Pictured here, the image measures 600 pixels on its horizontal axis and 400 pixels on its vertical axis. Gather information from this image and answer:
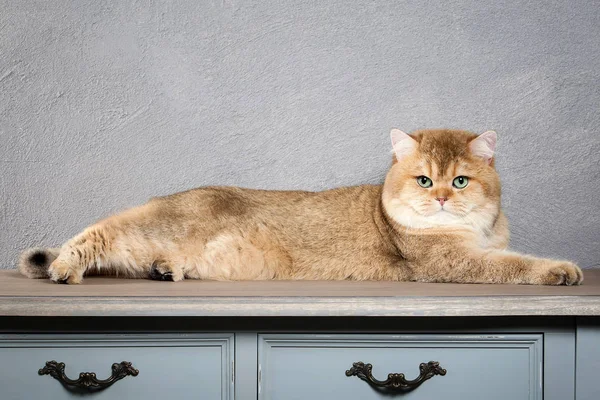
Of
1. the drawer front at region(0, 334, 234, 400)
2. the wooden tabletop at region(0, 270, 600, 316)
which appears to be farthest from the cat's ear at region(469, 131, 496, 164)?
the drawer front at region(0, 334, 234, 400)

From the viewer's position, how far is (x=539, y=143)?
204 cm

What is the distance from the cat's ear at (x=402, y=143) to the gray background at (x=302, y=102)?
0.27 meters

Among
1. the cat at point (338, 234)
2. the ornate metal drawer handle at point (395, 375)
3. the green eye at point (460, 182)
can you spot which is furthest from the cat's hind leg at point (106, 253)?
the green eye at point (460, 182)

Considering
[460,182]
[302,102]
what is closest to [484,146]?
[460,182]

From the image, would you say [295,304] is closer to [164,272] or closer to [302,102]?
[164,272]

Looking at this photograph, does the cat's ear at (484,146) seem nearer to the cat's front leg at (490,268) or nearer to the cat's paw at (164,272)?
the cat's front leg at (490,268)

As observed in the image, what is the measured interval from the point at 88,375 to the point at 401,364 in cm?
66

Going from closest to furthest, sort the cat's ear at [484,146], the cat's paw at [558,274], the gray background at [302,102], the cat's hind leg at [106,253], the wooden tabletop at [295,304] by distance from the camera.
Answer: the wooden tabletop at [295,304] < the cat's paw at [558,274] < the cat's hind leg at [106,253] < the cat's ear at [484,146] < the gray background at [302,102]

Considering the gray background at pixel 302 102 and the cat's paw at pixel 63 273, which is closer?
the cat's paw at pixel 63 273

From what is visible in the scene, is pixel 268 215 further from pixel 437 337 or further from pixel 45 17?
pixel 45 17

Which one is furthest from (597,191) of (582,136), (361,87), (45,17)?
(45,17)

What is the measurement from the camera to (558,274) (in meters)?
1.50

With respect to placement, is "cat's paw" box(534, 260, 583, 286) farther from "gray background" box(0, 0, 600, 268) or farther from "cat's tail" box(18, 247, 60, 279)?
"cat's tail" box(18, 247, 60, 279)

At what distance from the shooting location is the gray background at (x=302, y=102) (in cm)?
202
